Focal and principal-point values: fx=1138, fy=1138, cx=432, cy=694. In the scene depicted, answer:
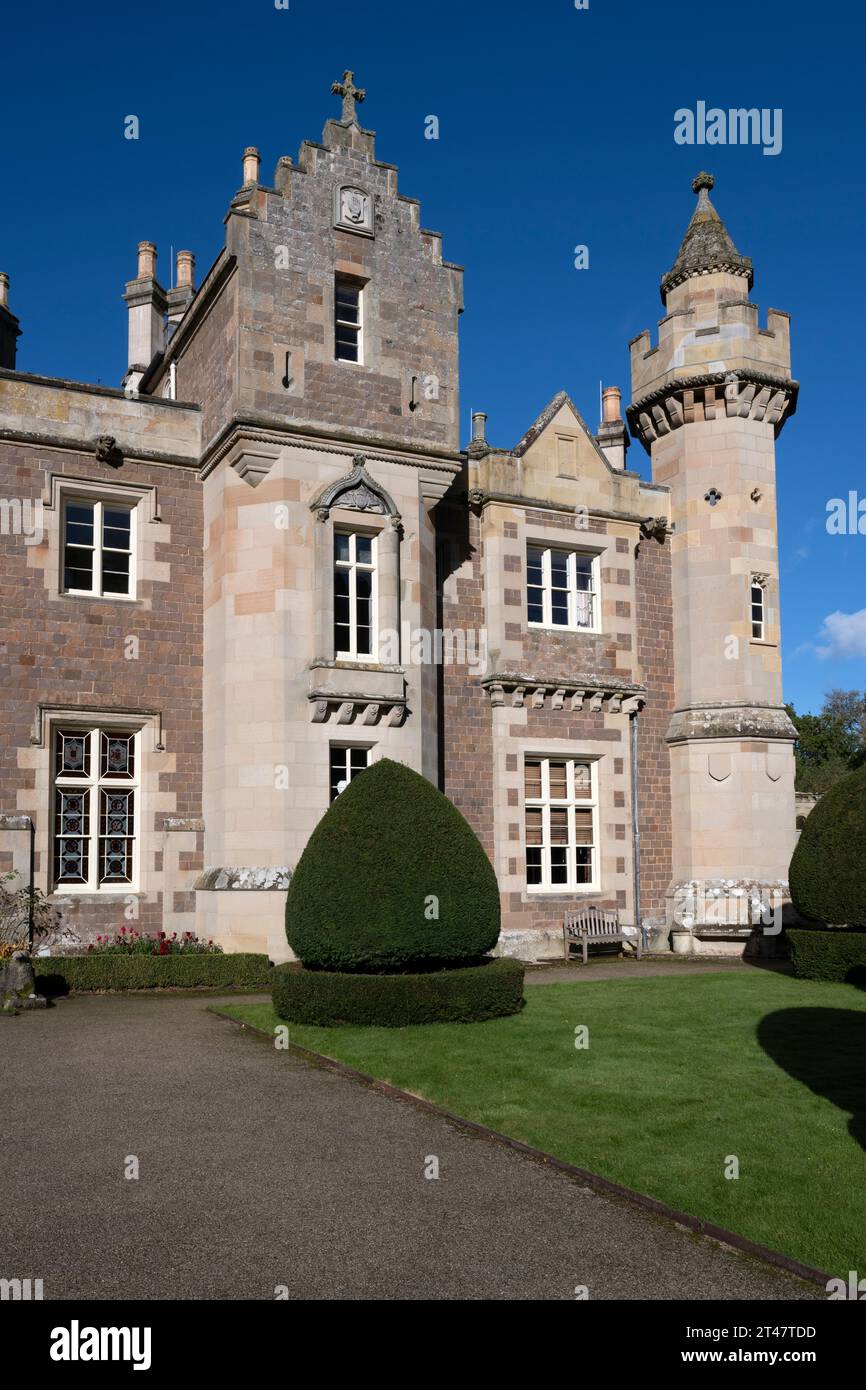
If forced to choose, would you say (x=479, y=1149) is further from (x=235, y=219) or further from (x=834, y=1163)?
(x=235, y=219)

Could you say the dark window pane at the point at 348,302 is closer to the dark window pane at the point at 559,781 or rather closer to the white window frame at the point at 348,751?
the white window frame at the point at 348,751

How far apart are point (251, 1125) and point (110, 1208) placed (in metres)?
1.89

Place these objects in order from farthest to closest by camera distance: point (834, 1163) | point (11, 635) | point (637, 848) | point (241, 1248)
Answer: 1. point (637, 848)
2. point (11, 635)
3. point (834, 1163)
4. point (241, 1248)

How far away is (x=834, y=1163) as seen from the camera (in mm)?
6953

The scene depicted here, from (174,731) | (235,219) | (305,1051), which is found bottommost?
(305,1051)

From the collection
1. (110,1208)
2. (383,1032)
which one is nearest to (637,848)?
(383,1032)

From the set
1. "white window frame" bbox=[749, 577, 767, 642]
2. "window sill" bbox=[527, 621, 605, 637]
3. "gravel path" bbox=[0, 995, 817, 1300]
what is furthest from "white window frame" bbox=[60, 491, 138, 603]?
"white window frame" bbox=[749, 577, 767, 642]

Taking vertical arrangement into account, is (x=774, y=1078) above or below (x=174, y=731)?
below

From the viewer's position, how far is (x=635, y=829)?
830 inches

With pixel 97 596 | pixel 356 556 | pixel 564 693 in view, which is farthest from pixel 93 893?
pixel 564 693

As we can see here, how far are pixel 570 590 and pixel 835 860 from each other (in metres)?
7.38

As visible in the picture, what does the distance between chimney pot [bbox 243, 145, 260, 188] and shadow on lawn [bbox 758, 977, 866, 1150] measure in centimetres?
1570

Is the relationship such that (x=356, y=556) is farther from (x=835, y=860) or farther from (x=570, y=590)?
(x=835, y=860)
